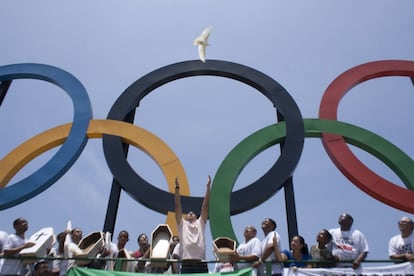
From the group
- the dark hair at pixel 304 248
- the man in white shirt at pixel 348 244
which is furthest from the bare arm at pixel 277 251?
the man in white shirt at pixel 348 244

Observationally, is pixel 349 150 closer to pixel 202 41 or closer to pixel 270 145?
pixel 270 145

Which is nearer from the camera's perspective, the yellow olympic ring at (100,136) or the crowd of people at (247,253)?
the crowd of people at (247,253)

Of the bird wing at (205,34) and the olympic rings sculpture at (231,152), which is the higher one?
the bird wing at (205,34)

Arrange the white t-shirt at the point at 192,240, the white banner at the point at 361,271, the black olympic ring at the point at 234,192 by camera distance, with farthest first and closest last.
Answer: the black olympic ring at the point at 234,192, the white t-shirt at the point at 192,240, the white banner at the point at 361,271

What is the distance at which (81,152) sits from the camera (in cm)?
1040

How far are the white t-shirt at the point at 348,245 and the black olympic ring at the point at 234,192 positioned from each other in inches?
101

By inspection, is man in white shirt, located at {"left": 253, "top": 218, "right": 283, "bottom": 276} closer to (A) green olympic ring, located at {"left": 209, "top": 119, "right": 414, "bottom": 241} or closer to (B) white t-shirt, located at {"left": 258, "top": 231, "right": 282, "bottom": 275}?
(B) white t-shirt, located at {"left": 258, "top": 231, "right": 282, "bottom": 275}

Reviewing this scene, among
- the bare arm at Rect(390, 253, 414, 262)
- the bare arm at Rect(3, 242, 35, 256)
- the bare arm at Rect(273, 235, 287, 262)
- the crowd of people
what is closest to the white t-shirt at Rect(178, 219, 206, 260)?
the crowd of people

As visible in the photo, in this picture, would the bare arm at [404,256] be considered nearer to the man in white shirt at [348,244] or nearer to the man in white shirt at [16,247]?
the man in white shirt at [348,244]

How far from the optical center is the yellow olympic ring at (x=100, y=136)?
9.93m

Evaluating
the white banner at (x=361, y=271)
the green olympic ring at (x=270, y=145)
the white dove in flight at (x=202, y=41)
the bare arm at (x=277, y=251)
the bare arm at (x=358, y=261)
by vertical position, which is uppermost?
the white dove in flight at (x=202, y=41)

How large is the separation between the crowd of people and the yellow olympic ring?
2926 mm

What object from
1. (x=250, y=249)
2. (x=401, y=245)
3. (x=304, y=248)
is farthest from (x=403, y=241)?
(x=250, y=249)

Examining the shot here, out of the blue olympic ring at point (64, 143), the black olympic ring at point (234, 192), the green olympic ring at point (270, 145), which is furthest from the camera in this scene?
the blue olympic ring at point (64, 143)
